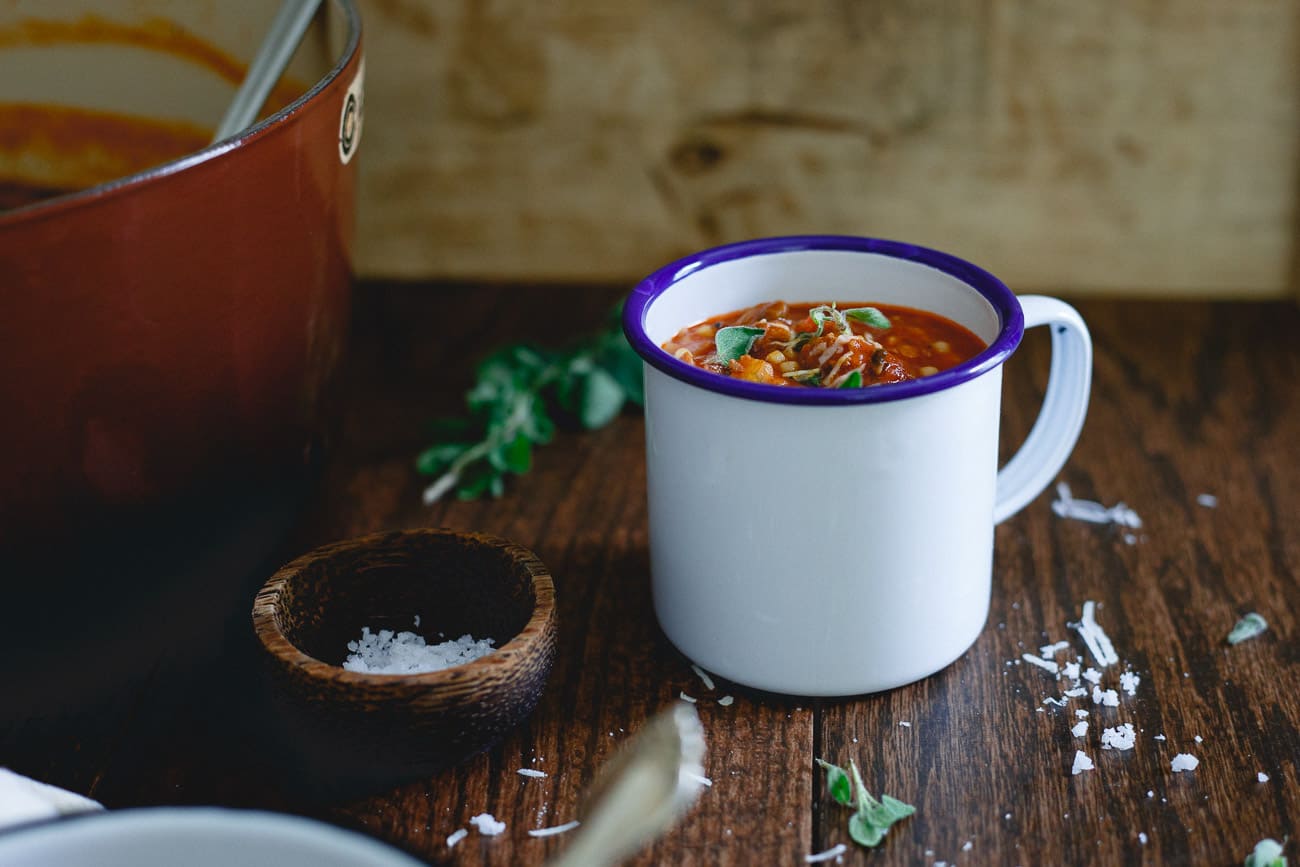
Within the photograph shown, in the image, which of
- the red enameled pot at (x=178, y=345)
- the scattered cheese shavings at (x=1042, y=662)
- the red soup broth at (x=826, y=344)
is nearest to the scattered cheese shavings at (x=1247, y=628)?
the scattered cheese shavings at (x=1042, y=662)

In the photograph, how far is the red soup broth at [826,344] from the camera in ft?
2.44

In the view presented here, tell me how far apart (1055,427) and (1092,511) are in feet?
0.50

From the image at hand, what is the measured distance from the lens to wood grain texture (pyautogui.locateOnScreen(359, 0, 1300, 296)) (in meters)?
1.22

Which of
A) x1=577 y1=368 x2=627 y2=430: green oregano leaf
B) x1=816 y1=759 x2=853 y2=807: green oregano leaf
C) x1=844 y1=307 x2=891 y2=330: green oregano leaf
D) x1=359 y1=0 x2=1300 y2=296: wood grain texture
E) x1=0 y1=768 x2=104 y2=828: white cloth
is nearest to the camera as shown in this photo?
x1=0 y1=768 x2=104 y2=828: white cloth

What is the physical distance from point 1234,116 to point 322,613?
3.08 feet

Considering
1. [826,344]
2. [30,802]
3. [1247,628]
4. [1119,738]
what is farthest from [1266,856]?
→ [30,802]

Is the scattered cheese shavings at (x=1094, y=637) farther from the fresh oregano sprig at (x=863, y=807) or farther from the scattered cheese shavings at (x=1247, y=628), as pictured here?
the fresh oregano sprig at (x=863, y=807)

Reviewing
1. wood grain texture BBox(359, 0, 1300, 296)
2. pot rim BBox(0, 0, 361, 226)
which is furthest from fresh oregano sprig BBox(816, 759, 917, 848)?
wood grain texture BBox(359, 0, 1300, 296)

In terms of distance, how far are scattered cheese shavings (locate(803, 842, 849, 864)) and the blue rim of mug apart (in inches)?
8.5

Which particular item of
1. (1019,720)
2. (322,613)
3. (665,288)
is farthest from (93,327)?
(1019,720)

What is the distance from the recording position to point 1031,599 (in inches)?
34.3

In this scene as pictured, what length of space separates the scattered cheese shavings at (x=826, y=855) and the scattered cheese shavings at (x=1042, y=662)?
0.20 m

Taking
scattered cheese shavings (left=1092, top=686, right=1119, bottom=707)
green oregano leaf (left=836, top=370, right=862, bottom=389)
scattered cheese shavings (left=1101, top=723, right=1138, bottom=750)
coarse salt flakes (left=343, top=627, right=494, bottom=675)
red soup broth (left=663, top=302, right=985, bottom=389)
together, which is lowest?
scattered cheese shavings (left=1092, top=686, right=1119, bottom=707)

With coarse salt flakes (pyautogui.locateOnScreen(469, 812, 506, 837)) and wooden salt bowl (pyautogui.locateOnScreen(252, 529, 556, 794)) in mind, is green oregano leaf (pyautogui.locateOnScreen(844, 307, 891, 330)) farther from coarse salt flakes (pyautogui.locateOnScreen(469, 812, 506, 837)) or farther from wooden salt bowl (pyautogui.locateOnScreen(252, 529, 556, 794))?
coarse salt flakes (pyautogui.locateOnScreen(469, 812, 506, 837))
